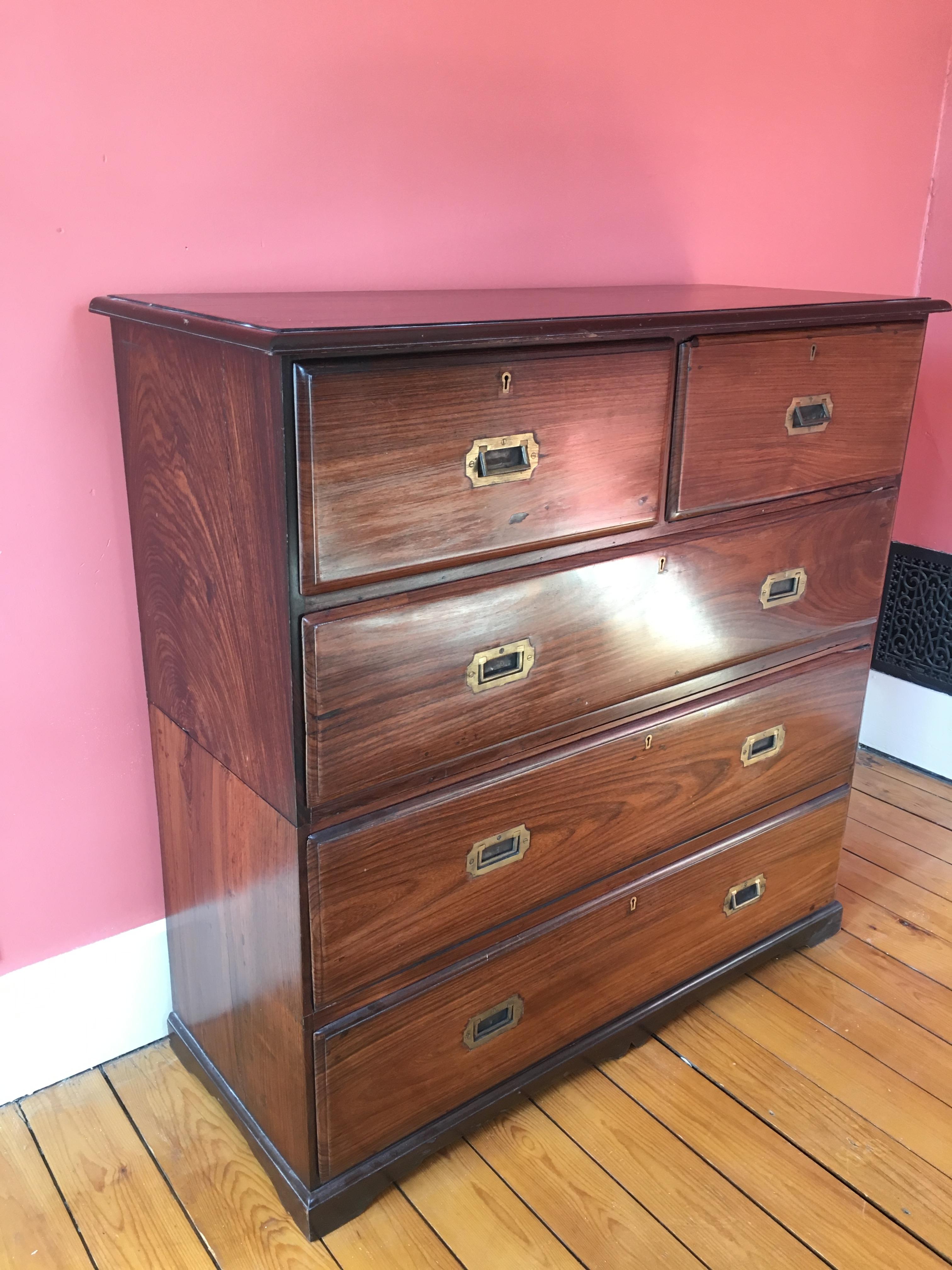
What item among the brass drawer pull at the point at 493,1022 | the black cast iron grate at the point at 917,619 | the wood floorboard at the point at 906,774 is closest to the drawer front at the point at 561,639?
the brass drawer pull at the point at 493,1022

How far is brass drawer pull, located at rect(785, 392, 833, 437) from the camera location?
1.49 m

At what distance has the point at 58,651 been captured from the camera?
1.46 meters

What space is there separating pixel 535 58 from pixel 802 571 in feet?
2.93

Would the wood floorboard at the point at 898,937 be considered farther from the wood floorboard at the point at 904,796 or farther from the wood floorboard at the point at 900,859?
the wood floorboard at the point at 904,796

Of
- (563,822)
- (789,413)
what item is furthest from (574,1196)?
(789,413)

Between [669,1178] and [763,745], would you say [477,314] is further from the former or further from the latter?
[669,1178]

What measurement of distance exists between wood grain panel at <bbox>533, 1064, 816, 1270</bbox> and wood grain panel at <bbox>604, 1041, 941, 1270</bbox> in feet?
0.05

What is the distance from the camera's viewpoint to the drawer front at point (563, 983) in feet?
4.37

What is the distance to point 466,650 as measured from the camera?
4.06 ft

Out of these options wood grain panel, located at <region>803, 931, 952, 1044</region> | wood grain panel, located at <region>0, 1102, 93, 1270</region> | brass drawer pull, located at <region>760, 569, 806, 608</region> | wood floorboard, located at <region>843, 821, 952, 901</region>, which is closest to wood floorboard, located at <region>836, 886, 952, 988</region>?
wood grain panel, located at <region>803, 931, 952, 1044</region>

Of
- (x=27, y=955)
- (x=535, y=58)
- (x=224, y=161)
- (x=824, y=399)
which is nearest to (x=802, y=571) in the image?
(x=824, y=399)

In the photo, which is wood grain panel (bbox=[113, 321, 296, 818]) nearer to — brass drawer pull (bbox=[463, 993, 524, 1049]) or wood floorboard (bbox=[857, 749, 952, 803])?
brass drawer pull (bbox=[463, 993, 524, 1049])

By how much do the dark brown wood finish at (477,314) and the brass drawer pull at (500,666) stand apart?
0.35 meters

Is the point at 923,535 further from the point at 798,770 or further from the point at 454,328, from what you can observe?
the point at 454,328
